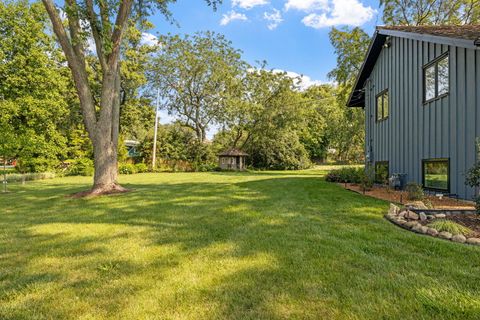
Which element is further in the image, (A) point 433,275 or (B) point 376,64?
(B) point 376,64

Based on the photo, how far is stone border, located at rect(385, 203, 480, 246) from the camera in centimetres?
382

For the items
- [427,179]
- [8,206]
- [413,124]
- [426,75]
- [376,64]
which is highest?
[376,64]

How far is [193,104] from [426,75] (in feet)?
74.4

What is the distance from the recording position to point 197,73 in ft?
87.9

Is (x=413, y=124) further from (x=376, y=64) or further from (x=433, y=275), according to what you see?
(x=433, y=275)

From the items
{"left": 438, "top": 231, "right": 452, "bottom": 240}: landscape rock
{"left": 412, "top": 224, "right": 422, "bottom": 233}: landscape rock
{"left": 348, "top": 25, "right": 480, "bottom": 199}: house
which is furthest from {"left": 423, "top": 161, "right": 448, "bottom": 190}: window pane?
{"left": 438, "top": 231, "right": 452, "bottom": 240}: landscape rock

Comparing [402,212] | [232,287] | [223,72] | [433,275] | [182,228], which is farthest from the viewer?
[223,72]

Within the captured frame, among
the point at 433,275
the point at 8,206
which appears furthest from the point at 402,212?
the point at 8,206

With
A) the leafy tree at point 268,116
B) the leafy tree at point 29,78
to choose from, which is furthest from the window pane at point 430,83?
the leafy tree at point 29,78

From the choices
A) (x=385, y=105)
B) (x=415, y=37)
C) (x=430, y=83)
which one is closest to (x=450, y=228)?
(x=430, y=83)

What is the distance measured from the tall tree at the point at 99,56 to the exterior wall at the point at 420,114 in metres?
8.89

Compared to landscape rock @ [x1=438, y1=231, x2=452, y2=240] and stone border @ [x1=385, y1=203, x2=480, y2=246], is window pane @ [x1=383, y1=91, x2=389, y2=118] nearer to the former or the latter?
stone border @ [x1=385, y1=203, x2=480, y2=246]

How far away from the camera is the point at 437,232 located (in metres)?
4.07

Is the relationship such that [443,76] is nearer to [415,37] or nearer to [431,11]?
[415,37]
